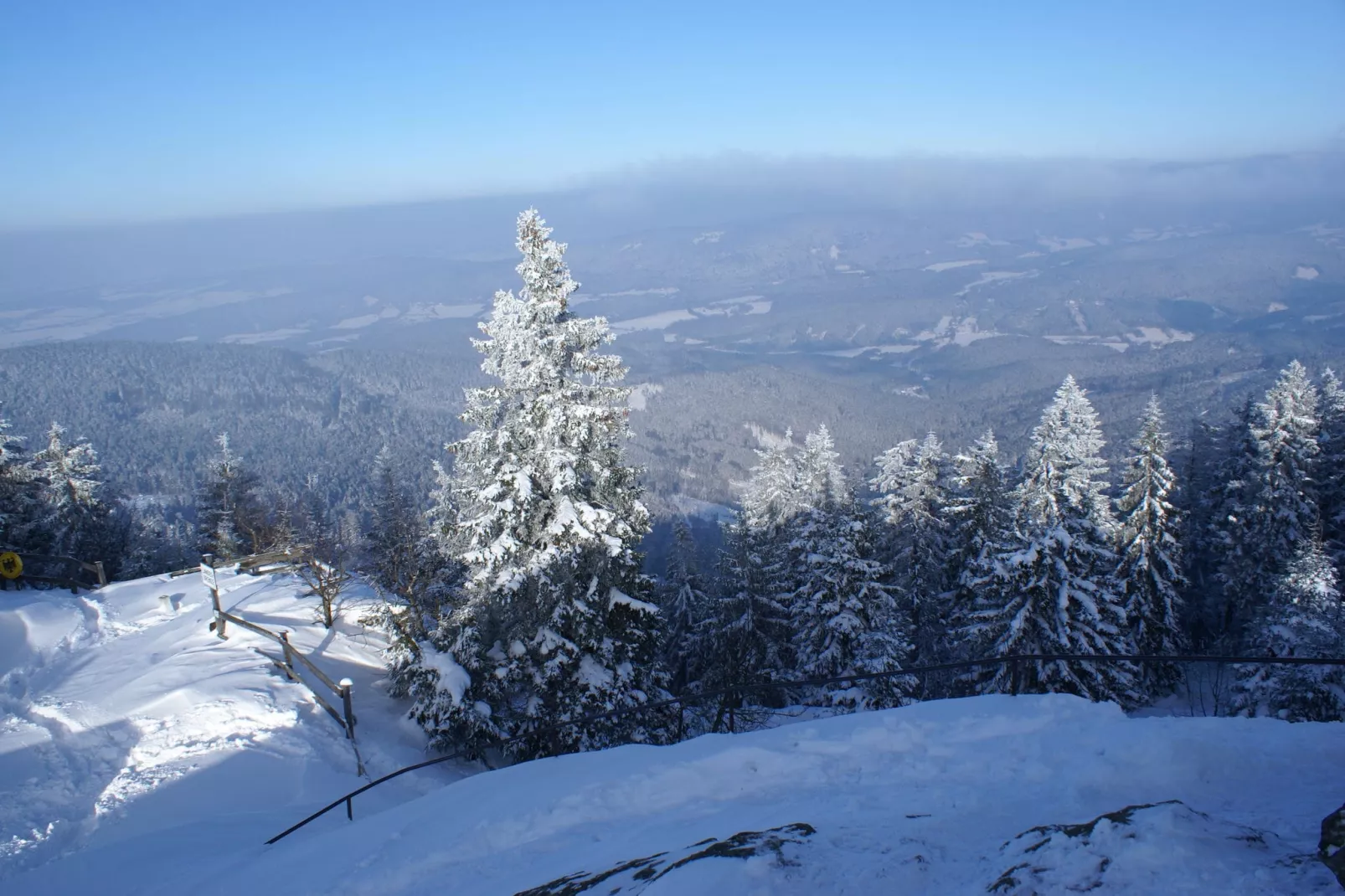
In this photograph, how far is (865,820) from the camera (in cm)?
620

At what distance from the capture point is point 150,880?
782cm

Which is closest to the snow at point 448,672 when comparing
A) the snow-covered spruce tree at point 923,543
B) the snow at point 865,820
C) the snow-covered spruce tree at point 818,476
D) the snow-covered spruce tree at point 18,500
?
the snow at point 865,820

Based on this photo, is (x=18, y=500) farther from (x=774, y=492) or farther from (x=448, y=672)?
(x=774, y=492)

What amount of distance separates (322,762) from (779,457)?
73.1ft

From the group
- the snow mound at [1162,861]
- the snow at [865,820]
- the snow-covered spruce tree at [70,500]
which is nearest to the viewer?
the snow mound at [1162,861]

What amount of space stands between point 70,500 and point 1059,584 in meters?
40.2

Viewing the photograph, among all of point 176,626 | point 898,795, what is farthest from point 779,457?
point 898,795

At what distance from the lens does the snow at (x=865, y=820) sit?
15.2 ft

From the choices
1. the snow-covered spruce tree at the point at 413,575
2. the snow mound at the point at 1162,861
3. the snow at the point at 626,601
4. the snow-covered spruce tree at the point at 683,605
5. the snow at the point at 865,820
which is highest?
the snow mound at the point at 1162,861

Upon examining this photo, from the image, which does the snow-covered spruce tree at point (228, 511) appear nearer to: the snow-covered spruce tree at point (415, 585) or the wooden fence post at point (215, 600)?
the snow-covered spruce tree at point (415, 585)

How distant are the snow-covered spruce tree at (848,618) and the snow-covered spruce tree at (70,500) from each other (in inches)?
1284

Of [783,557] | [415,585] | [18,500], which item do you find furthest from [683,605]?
[18,500]

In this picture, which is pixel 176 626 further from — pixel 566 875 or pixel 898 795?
pixel 898 795

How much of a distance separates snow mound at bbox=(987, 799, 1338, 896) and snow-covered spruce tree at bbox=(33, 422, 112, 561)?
129 ft
